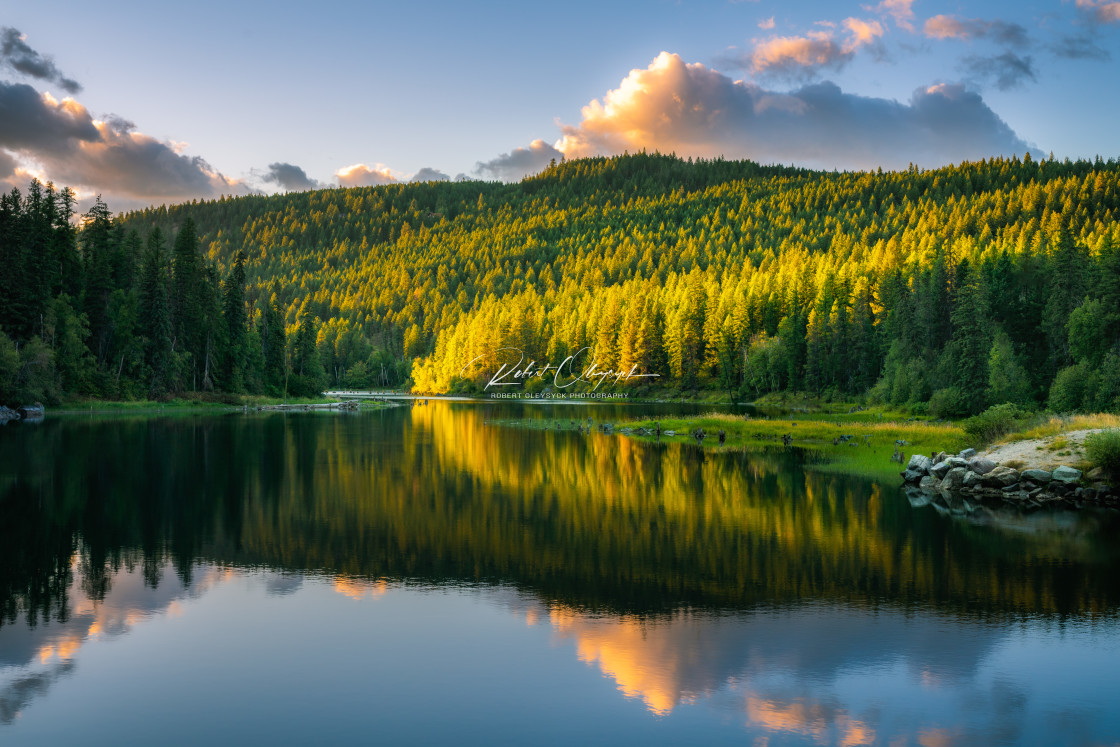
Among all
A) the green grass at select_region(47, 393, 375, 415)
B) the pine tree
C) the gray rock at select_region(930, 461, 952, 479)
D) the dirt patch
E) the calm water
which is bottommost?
the calm water

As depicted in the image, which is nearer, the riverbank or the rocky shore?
the rocky shore

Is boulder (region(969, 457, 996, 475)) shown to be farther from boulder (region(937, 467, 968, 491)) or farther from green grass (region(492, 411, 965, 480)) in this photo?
green grass (region(492, 411, 965, 480))

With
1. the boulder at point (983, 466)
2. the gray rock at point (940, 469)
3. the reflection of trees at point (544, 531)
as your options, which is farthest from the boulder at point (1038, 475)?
the reflection of trees at point (544, 531)

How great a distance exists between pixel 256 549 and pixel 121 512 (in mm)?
8488

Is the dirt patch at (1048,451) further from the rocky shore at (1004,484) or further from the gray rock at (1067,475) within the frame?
the gray rock at (1067,475)

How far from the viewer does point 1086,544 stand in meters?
25.7

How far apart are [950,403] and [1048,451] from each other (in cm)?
4492

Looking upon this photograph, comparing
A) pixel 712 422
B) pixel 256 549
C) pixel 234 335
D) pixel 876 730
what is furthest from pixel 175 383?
pixel 876 730

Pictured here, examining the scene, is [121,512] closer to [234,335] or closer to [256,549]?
[256,549]

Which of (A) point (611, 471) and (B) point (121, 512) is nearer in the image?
(B) point (121, 512)

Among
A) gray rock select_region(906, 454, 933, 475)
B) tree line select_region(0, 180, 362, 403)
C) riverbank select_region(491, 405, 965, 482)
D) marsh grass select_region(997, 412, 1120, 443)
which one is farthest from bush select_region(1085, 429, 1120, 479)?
tree line select_region(0, 180, 362, 403)

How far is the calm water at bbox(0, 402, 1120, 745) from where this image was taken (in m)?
12.3

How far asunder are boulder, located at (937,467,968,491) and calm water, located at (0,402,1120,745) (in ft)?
17.0

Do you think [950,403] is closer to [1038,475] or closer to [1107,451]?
[1107,451]
